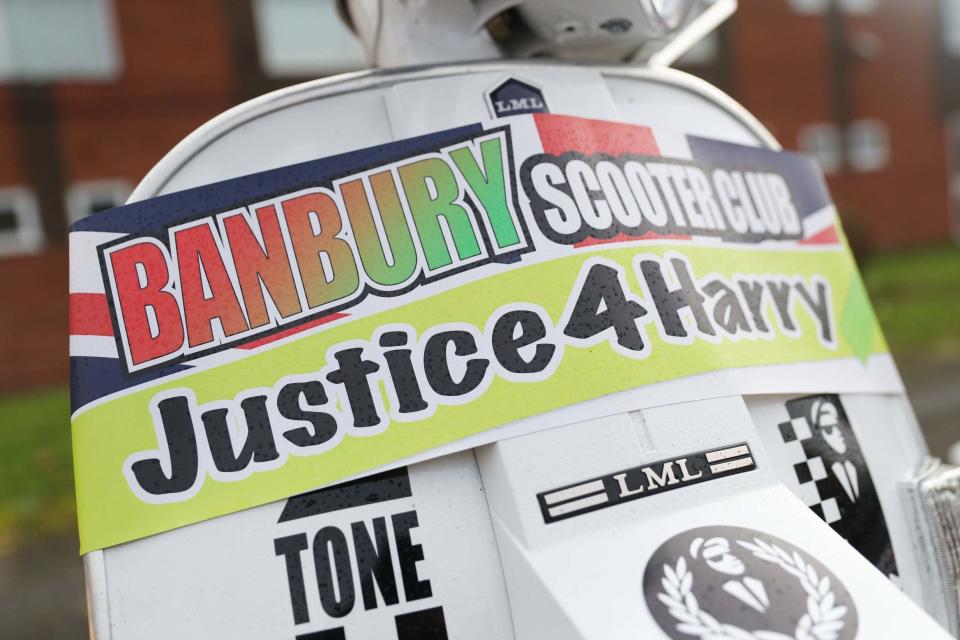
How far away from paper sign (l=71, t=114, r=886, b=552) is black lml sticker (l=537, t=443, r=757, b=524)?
145 mm

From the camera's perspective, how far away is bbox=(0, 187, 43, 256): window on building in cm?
944

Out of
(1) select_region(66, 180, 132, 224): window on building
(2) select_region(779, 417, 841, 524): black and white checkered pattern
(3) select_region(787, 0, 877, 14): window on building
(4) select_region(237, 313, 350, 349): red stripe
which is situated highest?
(3) select_region(787, 0, 877, 14): window on building

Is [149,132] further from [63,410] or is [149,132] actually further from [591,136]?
[591,136]

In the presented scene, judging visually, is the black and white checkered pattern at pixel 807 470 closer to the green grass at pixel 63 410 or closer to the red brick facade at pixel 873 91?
the green grass at pixel 63 410

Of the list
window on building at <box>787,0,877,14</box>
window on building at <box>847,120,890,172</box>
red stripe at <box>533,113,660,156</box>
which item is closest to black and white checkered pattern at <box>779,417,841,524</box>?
red stripe at <box>533,113,660,156</box>

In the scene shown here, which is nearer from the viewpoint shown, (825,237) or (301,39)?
(825,237)

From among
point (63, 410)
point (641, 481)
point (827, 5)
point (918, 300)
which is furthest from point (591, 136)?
point (827, 5)

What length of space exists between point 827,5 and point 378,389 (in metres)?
15.9

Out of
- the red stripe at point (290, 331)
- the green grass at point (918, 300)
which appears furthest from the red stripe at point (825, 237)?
the green grass at point (918, 300)

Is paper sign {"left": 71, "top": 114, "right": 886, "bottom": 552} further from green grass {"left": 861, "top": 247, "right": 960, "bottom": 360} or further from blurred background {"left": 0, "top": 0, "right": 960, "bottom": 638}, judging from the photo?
green grass {"left": 861, "top": 247, "right": 960, "bottom": 360}

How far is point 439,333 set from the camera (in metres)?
1.43

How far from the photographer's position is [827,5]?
14.7 meters

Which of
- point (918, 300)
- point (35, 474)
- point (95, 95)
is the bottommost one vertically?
point (35, 474)

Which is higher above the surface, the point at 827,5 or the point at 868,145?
the point at 827,5
